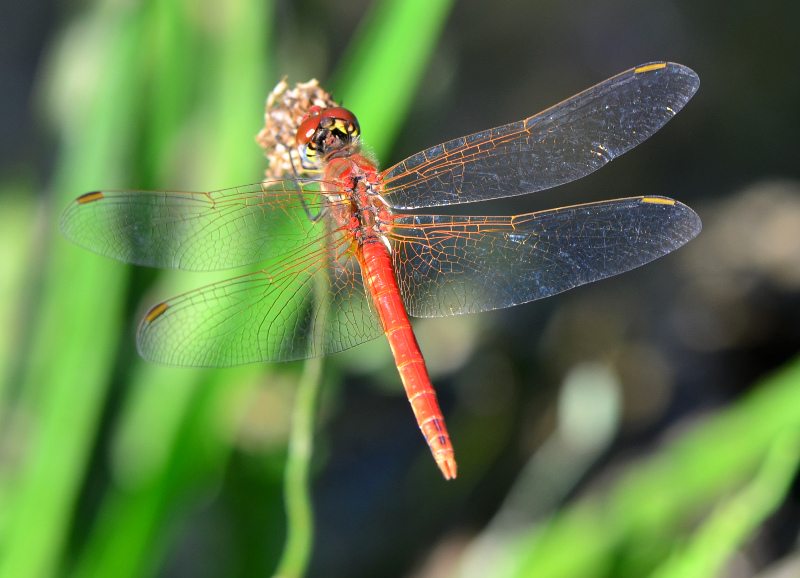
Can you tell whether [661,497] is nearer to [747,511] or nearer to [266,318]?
[747,511]

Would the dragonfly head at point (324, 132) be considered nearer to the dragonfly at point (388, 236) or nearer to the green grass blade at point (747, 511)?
the dragonfly at point (388, 236)

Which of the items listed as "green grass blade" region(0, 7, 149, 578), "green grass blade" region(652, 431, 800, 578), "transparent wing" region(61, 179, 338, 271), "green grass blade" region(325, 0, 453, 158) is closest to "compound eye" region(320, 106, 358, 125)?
"transparent wing" region(61, 179, 338, 271)

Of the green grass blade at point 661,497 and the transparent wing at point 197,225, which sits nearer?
the transparent wing at point 197,225

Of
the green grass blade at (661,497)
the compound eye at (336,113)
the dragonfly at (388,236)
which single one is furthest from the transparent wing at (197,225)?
the green grass blade at (661,497)

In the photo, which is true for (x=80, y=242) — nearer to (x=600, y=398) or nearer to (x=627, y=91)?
(x=627, y=91)

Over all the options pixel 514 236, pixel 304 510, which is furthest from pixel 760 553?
pixel 304 510

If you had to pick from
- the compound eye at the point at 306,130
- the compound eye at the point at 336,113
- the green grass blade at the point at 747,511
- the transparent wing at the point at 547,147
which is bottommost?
the green grass blade at the point at 747,511

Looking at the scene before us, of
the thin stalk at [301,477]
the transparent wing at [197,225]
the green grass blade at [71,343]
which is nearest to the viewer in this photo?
the thin stalk at [301,477]

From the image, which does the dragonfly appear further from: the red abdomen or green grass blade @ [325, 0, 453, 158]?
green grass blade @ [325, 0, 453, 158]
